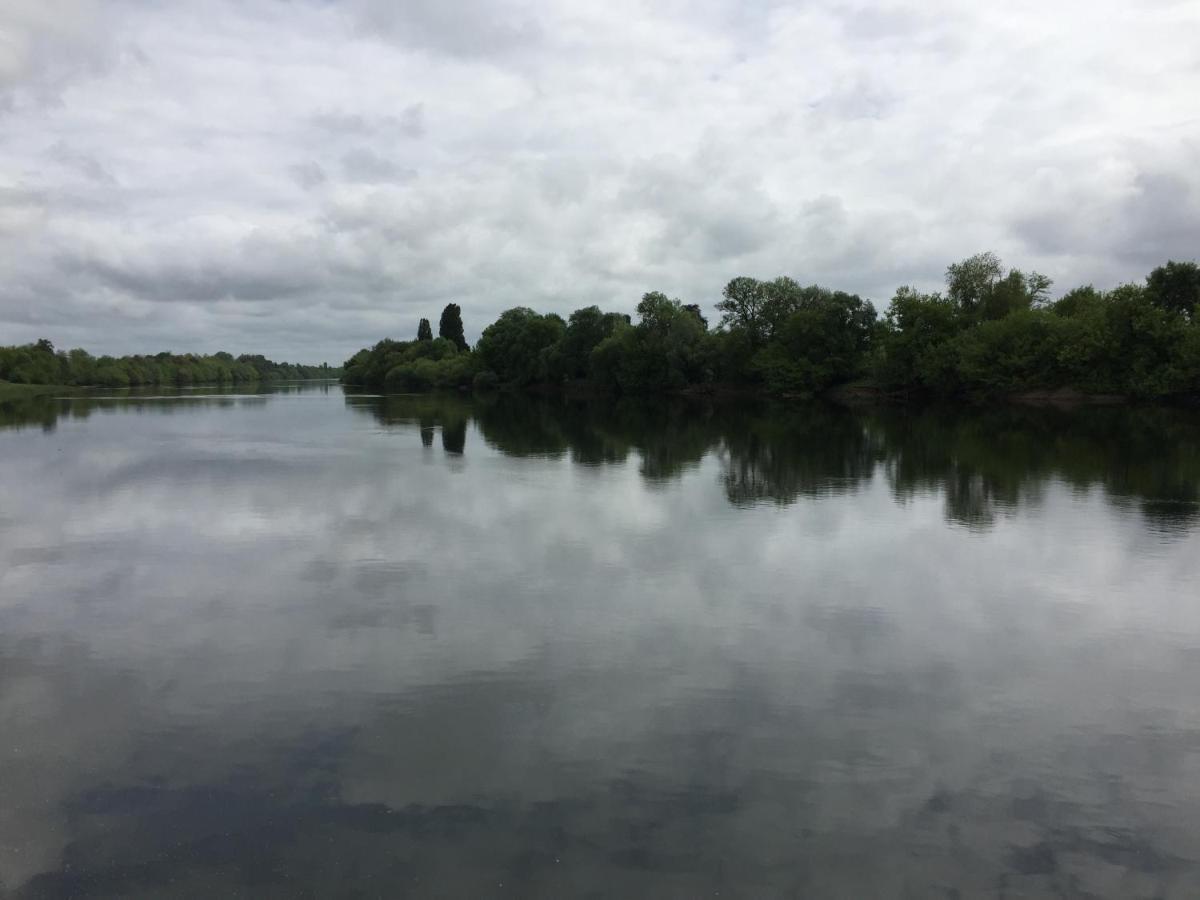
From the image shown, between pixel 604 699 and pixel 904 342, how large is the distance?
64.9 metres

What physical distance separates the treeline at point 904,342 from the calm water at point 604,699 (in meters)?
46.6

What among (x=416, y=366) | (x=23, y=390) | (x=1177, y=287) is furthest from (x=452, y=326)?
(x=1177, y=287)

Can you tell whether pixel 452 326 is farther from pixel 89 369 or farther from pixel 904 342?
pixel 904 342

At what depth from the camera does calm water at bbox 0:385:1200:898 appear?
5.35 metres

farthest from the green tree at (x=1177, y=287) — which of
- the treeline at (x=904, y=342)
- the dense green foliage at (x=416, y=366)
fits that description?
the dense green foliage at (x=416, y=366)

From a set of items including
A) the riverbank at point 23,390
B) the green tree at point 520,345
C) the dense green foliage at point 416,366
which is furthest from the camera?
the dense green foliage at point 416,366

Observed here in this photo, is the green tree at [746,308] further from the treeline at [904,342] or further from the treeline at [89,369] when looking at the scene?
the treeline at [89,369]

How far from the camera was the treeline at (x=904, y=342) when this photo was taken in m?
55.9

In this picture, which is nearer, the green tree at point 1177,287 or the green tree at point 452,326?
the green tree at point 1177,287

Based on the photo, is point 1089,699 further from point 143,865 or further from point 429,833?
point 143,865

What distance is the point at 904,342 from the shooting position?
219ft

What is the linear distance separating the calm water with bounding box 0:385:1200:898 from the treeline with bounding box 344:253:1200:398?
46.6 m

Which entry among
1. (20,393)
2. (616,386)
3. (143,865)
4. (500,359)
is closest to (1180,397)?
(616,386)

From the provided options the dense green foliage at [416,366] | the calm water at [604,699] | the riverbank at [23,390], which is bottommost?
the calm water at [604,699]
